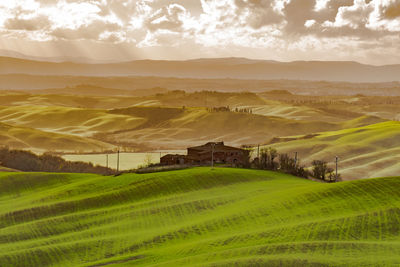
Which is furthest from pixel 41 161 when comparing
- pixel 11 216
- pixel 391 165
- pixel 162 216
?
pixel 391 165

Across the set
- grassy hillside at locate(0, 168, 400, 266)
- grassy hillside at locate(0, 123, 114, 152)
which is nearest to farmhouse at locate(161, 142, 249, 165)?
grassy hillside at locate(0, 168, 400, 266)

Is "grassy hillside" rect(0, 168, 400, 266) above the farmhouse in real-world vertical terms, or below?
below

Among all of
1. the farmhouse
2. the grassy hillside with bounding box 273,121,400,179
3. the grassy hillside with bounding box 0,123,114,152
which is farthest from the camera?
the grassy hillside with bounding box 0,123,114,152

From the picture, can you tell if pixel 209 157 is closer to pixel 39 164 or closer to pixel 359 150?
pixel 39 164

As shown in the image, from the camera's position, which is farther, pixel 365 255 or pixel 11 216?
pixel 11 216

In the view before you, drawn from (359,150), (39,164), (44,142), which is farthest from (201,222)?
(44,142)

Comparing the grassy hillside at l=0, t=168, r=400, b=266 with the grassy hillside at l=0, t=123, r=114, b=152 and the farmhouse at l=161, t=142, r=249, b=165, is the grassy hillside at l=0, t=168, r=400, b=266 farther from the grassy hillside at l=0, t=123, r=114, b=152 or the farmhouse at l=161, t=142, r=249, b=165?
the grassy hillside at l=0, t=123, r=114, b=152

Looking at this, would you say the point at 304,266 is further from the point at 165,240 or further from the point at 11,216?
the point at 11,216
